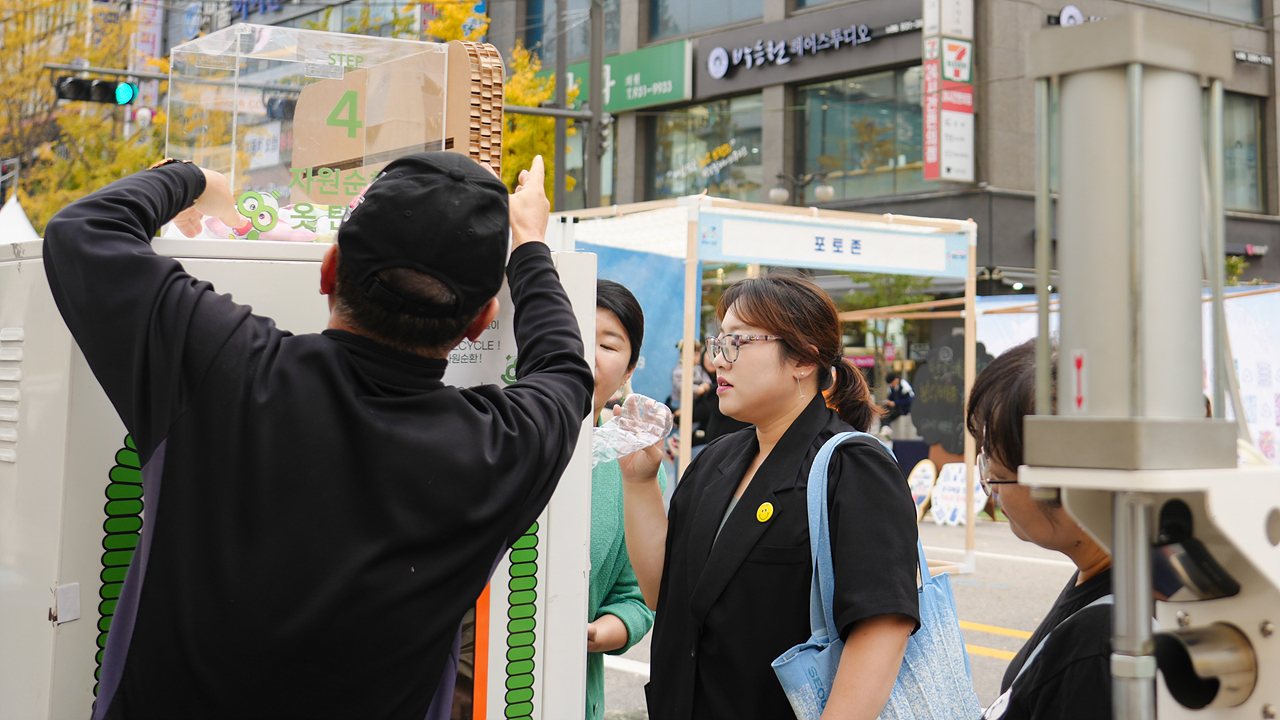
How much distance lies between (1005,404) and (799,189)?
1841 cm

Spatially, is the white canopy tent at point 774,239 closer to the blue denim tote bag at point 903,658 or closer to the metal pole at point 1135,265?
the blue denim tote bag at point 903,658

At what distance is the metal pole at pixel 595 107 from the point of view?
12211 mm

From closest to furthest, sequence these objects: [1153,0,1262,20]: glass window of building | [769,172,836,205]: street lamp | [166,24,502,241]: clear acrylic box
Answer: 1. [166,24,502,241]: clear acrylic box
2. [769,172,836,205]: street lamp
3. [1153,0,1262,20]: glass window of building

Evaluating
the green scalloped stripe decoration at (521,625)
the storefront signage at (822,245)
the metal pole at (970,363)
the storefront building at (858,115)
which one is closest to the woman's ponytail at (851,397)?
the green scalloped stripe decoration at (521,625)

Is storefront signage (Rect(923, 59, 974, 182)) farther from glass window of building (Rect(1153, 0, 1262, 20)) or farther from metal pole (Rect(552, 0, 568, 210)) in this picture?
metal pole (Rect(552, 0, 568, 210))

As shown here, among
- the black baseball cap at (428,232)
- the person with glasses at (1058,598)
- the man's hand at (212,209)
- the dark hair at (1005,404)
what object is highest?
the man's hand at (212,209)

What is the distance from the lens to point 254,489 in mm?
1224

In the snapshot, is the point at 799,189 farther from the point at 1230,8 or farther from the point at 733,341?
the point at 733,341

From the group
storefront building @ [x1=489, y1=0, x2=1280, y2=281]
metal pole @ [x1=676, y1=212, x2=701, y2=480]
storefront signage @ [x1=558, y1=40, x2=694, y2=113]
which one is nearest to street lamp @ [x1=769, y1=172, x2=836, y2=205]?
storefront building @ [x1=489, y1=0, x2=1280, y2=281]

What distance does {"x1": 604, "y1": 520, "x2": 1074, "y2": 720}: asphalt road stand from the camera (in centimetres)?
549

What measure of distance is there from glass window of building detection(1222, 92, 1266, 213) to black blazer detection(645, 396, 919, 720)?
72.2ft

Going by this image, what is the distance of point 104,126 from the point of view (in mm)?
18547

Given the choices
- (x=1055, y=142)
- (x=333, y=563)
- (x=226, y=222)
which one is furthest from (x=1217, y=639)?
(x=226, y=222)

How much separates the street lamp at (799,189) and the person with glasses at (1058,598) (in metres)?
16.3
